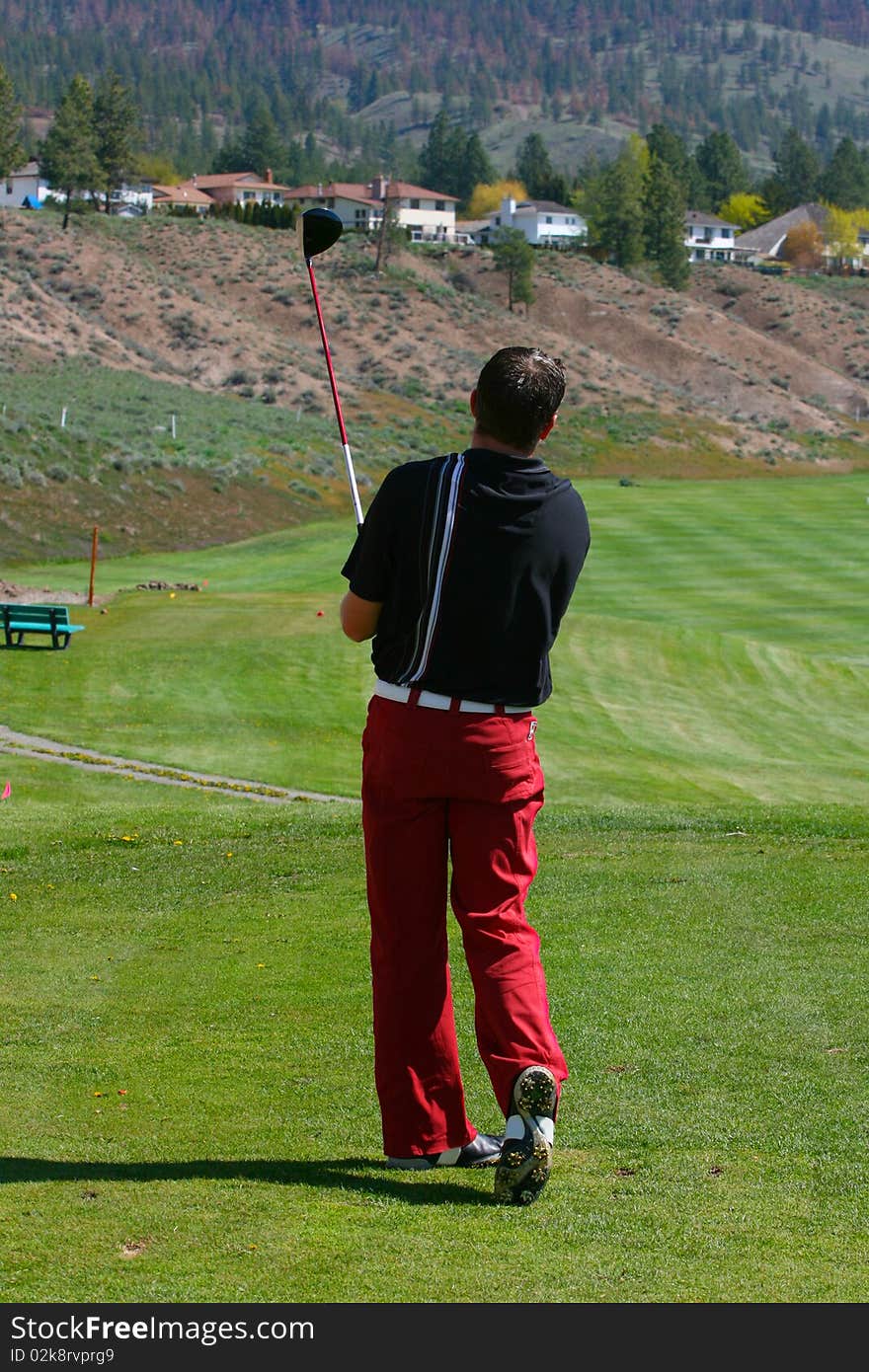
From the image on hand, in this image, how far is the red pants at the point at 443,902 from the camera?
4938 mm

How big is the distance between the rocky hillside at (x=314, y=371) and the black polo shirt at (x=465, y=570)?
38.3 m

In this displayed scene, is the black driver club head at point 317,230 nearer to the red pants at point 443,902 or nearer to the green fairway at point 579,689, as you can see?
the red pants at point 443,902

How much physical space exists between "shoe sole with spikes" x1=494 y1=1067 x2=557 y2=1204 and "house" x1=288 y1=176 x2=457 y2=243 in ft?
518

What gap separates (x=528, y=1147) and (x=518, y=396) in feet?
7.42

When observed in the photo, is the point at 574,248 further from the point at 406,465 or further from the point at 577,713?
the point at 406,465

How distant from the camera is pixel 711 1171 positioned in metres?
4.95

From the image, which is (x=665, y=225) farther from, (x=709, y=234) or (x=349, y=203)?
(x=709, y=234)

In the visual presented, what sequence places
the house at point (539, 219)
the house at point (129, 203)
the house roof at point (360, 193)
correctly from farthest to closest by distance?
1. the house at point (539, 219)
2. the house roof at point (360, 193)
3. the house at point (129, 203)

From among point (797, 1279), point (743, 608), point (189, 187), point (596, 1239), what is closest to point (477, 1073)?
point (596, 1239)

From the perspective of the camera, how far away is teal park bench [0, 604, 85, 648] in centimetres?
2441

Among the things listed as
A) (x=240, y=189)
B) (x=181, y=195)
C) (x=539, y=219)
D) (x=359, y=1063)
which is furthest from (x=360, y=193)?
(x=359, y=1063)

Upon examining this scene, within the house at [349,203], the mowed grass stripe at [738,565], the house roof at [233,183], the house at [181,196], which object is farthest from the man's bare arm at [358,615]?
the house roof at [233,183]

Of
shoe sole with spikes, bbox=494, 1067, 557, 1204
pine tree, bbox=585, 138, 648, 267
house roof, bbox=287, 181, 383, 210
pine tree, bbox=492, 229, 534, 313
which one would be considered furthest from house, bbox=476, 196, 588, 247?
shoe sole with spikes, bbox=494, 1067, 557, 1204

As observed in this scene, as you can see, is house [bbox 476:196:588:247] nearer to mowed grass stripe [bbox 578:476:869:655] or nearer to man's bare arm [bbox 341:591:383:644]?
mowed grass stripe [bbox 578:476:869:655]
